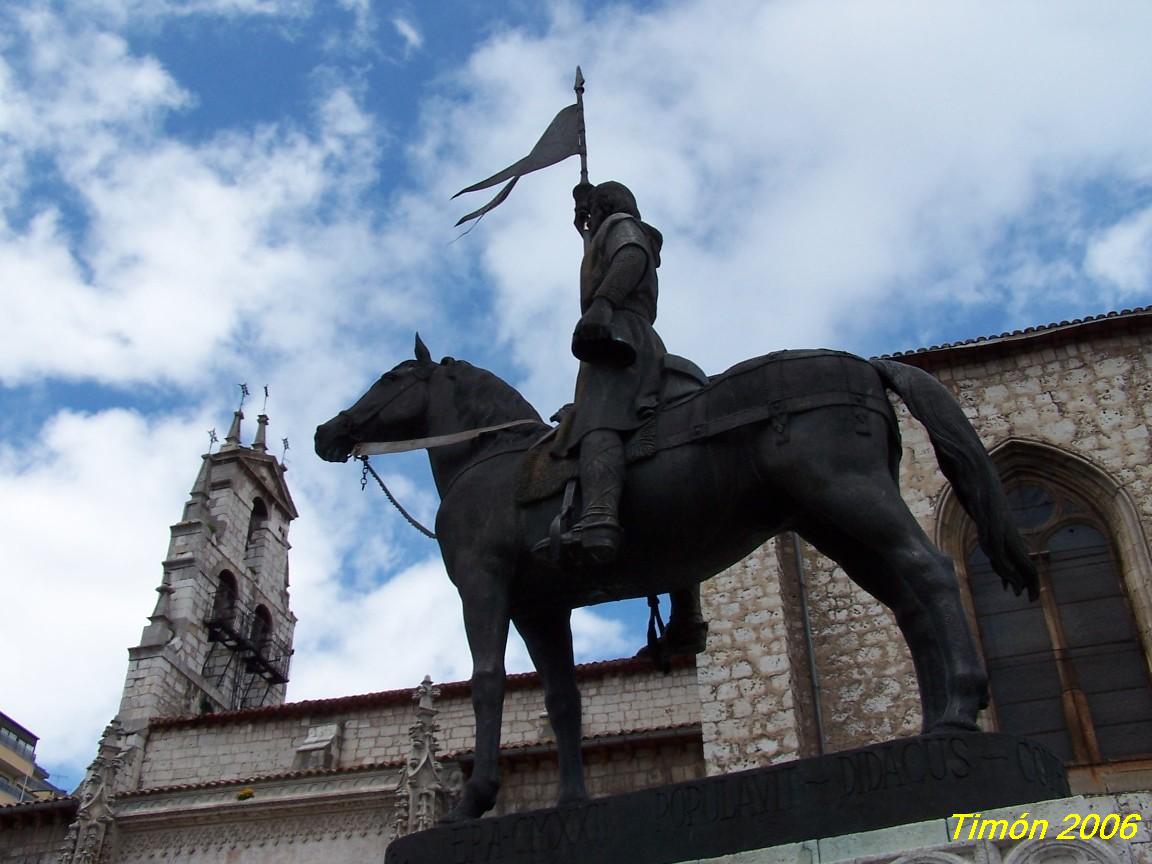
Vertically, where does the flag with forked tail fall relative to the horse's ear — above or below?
above

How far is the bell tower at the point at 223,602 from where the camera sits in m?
28.4

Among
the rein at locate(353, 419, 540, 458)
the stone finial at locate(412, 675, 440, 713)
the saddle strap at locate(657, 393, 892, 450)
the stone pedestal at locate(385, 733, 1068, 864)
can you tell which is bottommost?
the stone pedestal at locate(385, 733, 1068, 864)

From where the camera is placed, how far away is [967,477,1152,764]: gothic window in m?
14.0

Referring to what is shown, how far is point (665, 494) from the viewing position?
18.2 feet

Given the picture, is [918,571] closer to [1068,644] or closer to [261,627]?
[1068,644]

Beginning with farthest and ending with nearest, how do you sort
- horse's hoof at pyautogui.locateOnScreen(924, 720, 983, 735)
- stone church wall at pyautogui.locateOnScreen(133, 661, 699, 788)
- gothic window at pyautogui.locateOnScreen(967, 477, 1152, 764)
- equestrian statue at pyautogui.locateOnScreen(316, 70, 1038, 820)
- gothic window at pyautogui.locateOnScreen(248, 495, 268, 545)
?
gothic window at pyautogui.locateOnScreen(248, 495, 268, 545)
stone church wall at pyautogui.locateOnScreen(133, 661, 699, 788)
gothic window at pyautogui.locateOnScreen(967, 477, 1152, 764)
equestrian statue at pyautogui.locateOnScreen(316, 70, 1038, 820)
horse's hoof at pyautogui.locateOnScreen(924, 720, 983, 735)

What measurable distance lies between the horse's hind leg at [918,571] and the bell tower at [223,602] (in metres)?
22.8

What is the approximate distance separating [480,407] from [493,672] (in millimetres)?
1613

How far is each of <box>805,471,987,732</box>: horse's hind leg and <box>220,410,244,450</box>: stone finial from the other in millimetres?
32528

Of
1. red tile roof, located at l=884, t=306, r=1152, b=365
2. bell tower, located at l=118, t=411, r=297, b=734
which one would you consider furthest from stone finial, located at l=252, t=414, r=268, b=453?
red tile roof, located at l=884, t=306, r=1152, b=365

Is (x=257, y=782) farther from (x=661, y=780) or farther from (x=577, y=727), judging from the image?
(x=577, y=727)

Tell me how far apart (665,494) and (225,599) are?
2938cm

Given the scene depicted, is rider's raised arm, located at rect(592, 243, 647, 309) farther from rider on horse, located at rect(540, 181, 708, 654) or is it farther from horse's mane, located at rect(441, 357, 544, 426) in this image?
horse's mane, located at rect(441, 357, 544, 426)

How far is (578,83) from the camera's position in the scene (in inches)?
309
